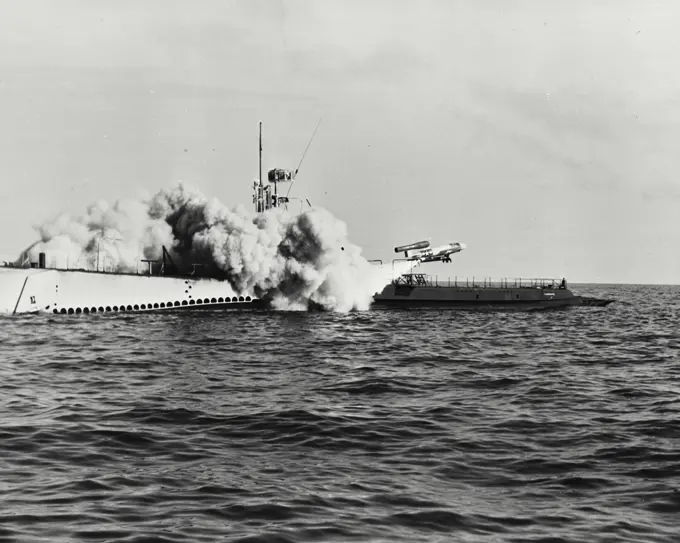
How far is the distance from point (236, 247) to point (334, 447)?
46.8 m

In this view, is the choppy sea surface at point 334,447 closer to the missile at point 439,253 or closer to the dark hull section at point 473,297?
the dark hull section at point 473,297

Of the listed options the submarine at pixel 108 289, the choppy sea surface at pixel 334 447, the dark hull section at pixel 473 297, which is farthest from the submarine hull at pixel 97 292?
A: the choppy sea surface at pixel 334 447

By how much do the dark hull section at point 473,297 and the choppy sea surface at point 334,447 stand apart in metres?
38.4

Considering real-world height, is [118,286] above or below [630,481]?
above

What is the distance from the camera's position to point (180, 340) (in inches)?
1377

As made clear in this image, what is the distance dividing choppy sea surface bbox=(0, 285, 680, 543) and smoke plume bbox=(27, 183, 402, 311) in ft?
104

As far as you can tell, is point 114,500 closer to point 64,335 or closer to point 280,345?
point 280,345

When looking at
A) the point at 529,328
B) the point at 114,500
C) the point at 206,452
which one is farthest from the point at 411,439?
the point at 529,328

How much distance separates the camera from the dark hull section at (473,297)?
67.8m

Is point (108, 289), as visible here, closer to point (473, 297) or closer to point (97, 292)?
point (97, 292)

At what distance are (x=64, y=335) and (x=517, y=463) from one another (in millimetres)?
28146

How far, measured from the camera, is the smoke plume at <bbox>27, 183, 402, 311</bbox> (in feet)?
198

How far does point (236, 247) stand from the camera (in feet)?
195

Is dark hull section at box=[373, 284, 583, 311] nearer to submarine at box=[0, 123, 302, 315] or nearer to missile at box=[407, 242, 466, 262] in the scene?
missile at box=[407, 242, 466, 262]
